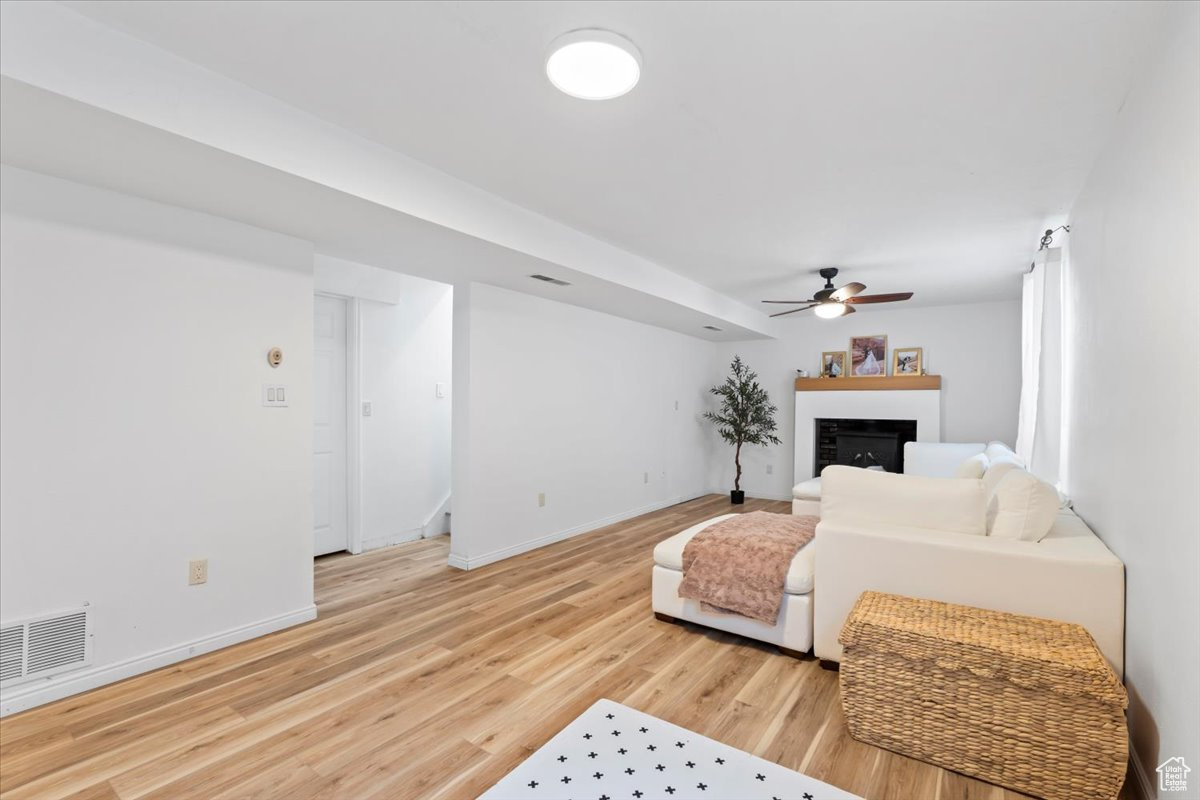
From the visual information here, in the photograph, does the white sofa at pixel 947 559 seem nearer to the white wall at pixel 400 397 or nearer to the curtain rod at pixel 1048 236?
the curtain rod at pixel 1048 236

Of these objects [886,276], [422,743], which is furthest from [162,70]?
[886,276]

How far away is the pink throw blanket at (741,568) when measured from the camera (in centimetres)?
275

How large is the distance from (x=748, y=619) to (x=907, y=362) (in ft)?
16.2

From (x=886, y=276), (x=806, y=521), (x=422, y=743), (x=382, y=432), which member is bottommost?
(x=422, y=743)

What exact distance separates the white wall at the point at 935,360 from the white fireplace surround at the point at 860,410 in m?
0.20

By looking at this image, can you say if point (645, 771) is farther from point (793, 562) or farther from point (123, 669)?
point (123, 669)

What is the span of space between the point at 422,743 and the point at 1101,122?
12.0 ft

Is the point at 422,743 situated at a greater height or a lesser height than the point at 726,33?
lesser

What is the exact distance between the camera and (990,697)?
6.05 feet

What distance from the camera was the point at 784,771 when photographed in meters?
1.89

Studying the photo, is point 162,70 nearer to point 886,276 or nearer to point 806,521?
point 806,521

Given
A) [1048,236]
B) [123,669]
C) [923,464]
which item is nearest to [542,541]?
[123,669]

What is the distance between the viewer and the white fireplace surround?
20.6 ft

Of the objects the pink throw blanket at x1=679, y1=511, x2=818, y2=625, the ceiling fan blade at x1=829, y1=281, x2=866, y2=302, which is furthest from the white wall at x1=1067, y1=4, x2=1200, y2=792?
the ceiling fan blade at x1=829, y1=281, x2=866, y2=302
